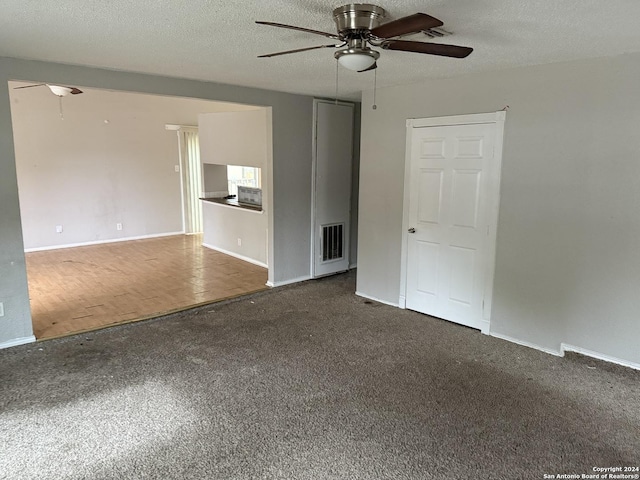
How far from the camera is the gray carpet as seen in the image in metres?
2.33

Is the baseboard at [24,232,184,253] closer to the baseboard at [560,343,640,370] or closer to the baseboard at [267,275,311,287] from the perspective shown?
the baseboard at [267,275,311,287]

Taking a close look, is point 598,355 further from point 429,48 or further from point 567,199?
point 429,48

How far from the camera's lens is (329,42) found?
2.88 m

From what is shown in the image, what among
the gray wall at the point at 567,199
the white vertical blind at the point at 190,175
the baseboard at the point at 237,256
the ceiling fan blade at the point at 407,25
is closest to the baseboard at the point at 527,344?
the gray wall at the point at 567,199

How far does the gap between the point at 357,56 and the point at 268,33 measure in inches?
30.5

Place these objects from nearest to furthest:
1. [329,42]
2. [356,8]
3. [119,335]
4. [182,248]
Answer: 1. [356,8]
2. [329,42]
3. [119,335]
4. [182,248]

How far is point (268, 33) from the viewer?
2.69m

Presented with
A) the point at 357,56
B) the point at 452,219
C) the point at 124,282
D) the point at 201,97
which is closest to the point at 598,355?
the point at 452,219

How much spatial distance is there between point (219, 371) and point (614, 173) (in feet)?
10.8

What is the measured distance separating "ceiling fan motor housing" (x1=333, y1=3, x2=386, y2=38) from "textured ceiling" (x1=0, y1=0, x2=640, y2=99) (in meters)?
0.05

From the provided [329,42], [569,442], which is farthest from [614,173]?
[329,42]

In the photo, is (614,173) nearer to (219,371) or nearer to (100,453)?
(219,371)

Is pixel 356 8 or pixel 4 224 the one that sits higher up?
→ pixel 356 8

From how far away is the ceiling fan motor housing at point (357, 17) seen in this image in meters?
2.19
